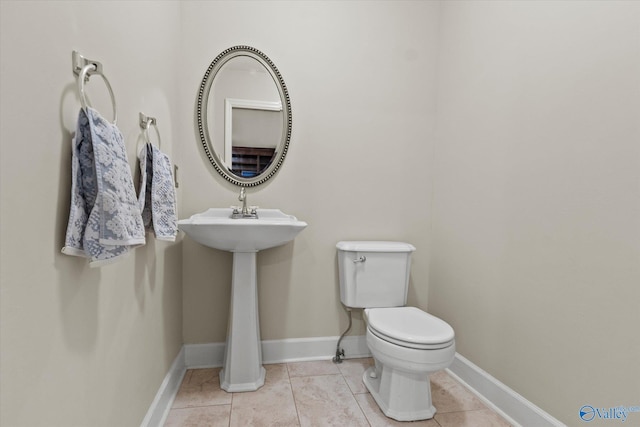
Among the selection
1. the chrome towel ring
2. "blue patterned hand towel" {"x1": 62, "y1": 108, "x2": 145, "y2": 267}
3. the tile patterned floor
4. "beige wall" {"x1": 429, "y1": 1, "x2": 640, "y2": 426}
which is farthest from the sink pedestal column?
"beige wall" {"x1": 429, "y1": 1, "x2": 640, "y2": 426}

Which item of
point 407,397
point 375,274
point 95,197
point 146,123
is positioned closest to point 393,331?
point 407,397

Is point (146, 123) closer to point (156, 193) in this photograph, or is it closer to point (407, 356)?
point (156, 193)

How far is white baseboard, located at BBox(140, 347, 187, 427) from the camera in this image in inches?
49.5

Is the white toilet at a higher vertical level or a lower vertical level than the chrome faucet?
lower

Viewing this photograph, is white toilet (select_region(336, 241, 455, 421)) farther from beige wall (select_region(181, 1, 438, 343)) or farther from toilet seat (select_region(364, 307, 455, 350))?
beige wall (select_region(181, 1, 438, 343))

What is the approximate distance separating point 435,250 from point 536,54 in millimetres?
1177

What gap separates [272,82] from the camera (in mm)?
1842

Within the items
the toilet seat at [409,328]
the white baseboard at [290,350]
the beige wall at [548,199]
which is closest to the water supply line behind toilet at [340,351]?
the white baseboard at [290,350]

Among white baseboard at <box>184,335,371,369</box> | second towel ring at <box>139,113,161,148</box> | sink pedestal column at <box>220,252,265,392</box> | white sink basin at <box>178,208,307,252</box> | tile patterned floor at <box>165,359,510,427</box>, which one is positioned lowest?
tile patterned floor at <box>165,359,510,427</box>

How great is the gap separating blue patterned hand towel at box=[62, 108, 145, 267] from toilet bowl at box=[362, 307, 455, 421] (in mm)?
1126

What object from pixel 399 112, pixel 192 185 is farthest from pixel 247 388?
pixel 399 112

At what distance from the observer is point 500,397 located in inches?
58.7

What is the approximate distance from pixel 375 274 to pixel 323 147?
0.83 metres

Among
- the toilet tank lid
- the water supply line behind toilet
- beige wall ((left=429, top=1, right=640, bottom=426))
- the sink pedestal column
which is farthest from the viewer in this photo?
the water supply line behind toilet
